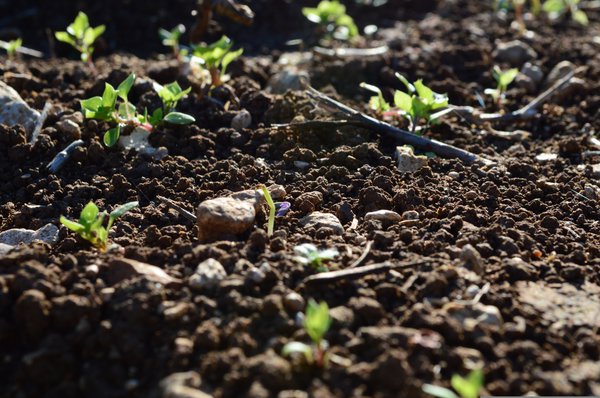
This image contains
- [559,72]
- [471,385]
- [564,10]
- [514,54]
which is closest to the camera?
[471,385]

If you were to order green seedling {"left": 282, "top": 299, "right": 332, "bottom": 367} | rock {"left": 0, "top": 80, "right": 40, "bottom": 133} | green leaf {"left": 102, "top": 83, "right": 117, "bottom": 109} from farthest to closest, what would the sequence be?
1. rock {"left": 0, "top": 80, "right": 40, "bottom": 133}
2. green leaf {"left": 102, "top": 83, "right": 117, "bottom": 109}
3. green seedling {"left": 282, "top": 299, "right": 332, "bottom": 367}

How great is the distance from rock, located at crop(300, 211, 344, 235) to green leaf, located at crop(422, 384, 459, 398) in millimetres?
1028

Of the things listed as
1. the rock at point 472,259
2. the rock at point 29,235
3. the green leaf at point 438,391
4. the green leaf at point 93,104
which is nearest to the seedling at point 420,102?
the rock at point 472,259

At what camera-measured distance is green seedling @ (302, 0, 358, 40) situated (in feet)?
17.5

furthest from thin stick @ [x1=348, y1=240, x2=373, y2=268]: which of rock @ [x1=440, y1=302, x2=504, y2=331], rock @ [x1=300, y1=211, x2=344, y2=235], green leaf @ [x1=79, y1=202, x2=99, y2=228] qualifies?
green leaf @ [x1=79, y1=202, x2=99, y2=228]

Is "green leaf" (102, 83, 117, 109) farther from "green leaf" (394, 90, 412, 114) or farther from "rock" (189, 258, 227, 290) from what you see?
"green leaf" (394, 90, 412, 114)

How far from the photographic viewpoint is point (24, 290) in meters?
2.29

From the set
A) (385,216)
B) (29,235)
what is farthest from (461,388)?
(29,235)

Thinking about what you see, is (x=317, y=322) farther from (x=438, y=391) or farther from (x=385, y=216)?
(x=385, y=216)

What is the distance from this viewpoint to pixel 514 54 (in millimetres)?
5223

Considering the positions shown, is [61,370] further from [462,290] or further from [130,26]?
[130,26]

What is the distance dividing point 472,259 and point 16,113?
102 inches

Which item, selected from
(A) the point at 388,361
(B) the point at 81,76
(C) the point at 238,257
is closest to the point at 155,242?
(C) the point at 238,257

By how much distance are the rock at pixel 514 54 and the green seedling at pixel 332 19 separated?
1129mm
